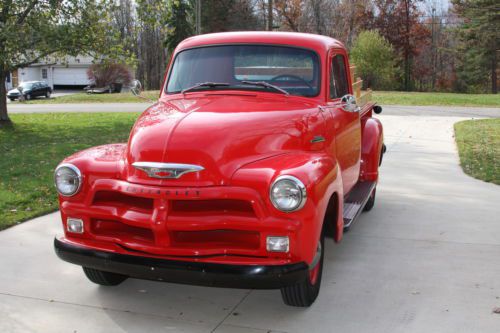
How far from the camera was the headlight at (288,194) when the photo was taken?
3.63 m

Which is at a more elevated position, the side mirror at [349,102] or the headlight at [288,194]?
the side mirror at [349,102]

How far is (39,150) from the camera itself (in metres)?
12.1

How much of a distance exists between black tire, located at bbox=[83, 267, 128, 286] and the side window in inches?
96.4

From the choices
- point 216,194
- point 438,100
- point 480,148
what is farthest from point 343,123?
point 438,100

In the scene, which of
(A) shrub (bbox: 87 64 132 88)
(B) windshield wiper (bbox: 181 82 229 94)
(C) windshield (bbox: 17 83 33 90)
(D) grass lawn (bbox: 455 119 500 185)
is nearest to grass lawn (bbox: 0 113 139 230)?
(B) windshield wiper (bbox: 181 82 229 94)

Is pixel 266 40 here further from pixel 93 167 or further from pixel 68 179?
pixel 68 179

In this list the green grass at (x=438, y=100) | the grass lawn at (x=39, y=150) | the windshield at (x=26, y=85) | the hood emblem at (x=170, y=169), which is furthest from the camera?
the windshield at (x=26, y=85)

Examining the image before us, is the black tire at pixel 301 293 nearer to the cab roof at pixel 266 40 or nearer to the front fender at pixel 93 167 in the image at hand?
the front fender at pixel 93 167

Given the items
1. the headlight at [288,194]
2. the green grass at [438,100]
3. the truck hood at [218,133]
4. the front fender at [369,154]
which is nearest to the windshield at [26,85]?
the green grass at [438,100]

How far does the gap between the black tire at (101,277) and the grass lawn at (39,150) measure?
7.40ft

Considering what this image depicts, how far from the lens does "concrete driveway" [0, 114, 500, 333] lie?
157 inches

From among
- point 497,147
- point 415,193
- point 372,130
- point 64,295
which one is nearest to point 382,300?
point 64,295

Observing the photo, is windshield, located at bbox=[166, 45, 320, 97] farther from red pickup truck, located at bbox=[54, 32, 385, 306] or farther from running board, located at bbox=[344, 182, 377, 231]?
running board, located at bbox=[344, 182, 377, 231]

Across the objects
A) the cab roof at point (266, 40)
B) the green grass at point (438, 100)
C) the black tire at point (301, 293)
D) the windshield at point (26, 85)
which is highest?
the windshield at point (26, 85)
